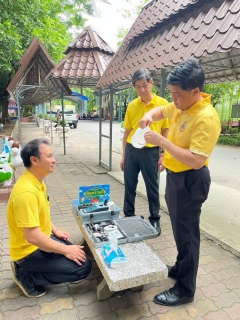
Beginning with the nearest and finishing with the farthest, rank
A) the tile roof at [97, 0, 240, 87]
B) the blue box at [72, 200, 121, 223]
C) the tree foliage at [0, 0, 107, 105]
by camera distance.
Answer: the blue box at [72, 200, 121, 223]
the tile roof at [97, 0, 240, 87]
the tree foliage at [0, 0, 107, 105]

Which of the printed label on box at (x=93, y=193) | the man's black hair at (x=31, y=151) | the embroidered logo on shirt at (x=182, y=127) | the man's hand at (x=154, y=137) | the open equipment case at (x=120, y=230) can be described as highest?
the embroidered logo on shirt at (x=182, y=127)

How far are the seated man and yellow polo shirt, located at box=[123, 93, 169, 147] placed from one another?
136cm

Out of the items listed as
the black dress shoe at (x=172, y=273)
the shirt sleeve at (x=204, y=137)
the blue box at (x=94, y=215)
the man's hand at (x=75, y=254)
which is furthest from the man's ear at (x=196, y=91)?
the black dress shoe at (x=172, y=273)

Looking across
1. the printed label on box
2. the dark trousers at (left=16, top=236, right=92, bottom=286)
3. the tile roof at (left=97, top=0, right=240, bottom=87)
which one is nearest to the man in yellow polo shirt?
the dark trousers at (left=16, top=236, right=92, bottom=286)

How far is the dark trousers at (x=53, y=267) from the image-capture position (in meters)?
2.05

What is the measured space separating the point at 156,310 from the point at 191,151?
129cm

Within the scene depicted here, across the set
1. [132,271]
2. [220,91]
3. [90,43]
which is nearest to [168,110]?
[132,271]

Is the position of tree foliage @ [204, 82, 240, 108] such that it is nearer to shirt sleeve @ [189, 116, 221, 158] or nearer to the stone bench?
shirt sleeve @ [189, 116, 221, 158]

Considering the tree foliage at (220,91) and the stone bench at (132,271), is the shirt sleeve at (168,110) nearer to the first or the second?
the stone bench at (132,271)

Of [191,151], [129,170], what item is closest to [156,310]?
[191,151]

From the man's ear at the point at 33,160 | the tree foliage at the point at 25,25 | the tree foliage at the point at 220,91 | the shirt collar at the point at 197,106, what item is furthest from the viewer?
the tree foliage at the point at 220,91

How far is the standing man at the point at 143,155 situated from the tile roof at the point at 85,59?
3.56 m

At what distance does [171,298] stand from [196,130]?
1353mm

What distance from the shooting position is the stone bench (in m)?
1.67
